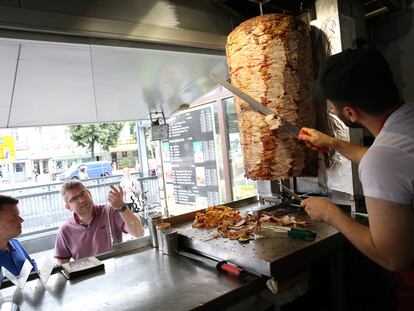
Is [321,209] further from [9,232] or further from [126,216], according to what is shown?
[9,232]

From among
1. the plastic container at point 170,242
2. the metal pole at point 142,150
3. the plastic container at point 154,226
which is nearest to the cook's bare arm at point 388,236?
the plastic container at point 170,242

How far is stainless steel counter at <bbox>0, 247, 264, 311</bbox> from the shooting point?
1.08 m

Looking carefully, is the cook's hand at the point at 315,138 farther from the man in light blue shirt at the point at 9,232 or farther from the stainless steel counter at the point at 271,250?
the man in light blue shirt at the point at 9,232

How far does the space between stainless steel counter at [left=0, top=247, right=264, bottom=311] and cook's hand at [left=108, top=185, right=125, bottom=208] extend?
739mm

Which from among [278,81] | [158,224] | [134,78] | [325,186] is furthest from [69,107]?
[325,186]

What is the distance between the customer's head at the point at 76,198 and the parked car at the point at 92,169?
7.09 feet

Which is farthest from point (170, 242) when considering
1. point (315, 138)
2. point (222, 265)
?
point (315, 138)

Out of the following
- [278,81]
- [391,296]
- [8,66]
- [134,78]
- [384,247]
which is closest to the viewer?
[384,247]

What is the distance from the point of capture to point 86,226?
2.18 metres

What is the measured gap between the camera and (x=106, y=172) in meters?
4.57

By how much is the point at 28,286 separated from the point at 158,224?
637 mm

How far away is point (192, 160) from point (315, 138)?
324cm

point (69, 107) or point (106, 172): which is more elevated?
point (69, 107)

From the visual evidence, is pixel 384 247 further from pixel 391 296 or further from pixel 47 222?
pixel 47 222
